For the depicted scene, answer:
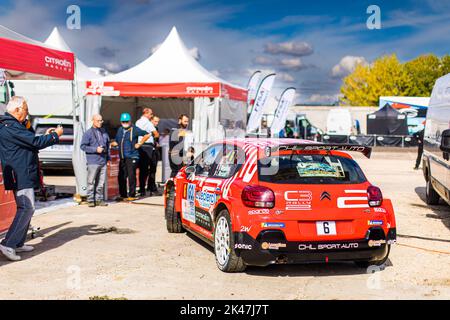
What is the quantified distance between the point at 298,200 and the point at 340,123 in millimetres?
38514

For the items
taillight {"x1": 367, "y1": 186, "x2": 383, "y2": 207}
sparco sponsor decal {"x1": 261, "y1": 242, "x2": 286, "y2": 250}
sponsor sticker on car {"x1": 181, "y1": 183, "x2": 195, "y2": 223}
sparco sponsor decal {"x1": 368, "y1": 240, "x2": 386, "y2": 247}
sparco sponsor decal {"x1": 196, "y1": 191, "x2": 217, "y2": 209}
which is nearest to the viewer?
sparco sponsor decal {"x1": 261, "y1": 242, "x2": 286, "y2": 250}

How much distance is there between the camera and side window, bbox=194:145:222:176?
7.22 meters

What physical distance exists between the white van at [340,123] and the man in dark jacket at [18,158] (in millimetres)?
37664

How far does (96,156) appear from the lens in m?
11.1

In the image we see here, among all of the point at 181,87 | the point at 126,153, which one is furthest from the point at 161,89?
the point at 126,153

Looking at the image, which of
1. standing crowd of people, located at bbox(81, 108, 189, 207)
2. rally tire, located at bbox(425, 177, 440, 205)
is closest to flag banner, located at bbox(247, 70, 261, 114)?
standing crowd of people, located at bbox(81, 108, 189, 207)

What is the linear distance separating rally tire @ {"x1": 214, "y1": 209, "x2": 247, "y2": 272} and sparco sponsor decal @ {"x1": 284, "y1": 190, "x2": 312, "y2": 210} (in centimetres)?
68

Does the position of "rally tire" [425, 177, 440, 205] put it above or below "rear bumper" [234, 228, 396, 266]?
below

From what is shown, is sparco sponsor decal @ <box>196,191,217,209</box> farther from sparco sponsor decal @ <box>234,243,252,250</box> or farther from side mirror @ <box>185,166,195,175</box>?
sparco sponsor decal @ <box>234,243,252,250</box>

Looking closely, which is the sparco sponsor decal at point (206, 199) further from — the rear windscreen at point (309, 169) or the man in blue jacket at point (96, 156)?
the man in blue jacket at point (96, 156)

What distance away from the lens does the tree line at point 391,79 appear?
245ft

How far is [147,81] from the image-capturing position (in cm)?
1706

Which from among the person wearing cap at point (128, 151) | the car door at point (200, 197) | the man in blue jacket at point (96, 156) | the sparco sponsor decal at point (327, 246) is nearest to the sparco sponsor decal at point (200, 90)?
the person wearing cap at point (128, 151)

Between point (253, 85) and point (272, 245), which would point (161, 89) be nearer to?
point (253, 85)
